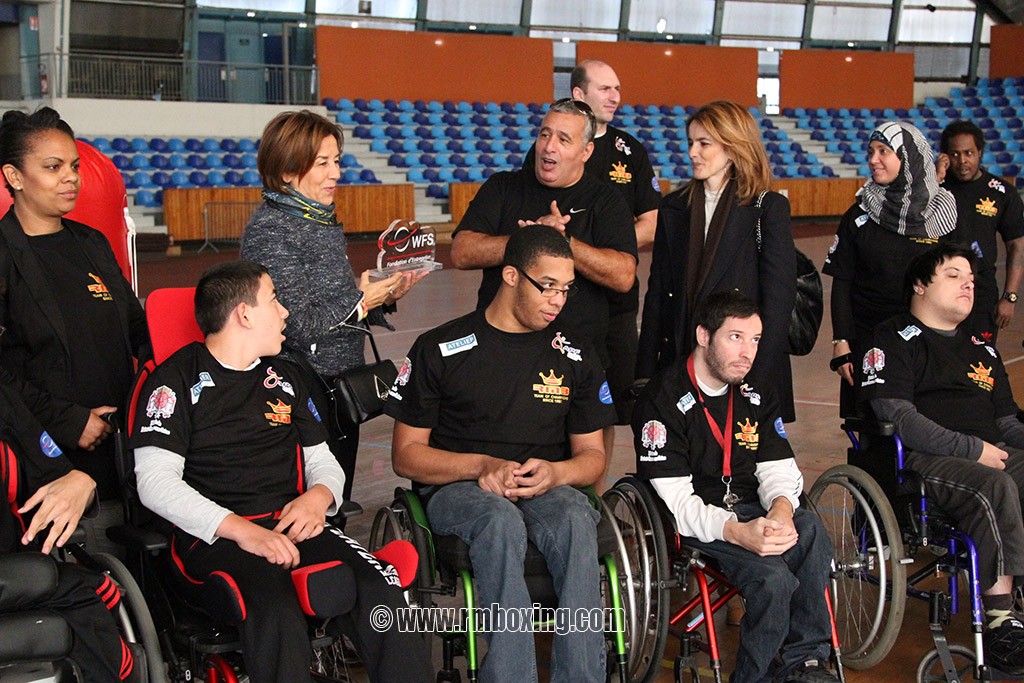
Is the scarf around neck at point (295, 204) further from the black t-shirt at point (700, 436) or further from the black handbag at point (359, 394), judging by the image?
the black t-shirt at point (700, 436)

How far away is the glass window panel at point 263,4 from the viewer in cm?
1866

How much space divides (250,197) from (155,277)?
145 inches

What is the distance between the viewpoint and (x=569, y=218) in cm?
344

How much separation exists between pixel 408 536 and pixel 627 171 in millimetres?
1839

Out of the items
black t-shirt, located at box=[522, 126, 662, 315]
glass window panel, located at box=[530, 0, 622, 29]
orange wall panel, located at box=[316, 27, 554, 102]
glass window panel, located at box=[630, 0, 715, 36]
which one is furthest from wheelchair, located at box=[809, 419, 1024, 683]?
glass window panel, located at box=[630, 0, 715, 36]

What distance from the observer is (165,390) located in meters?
2.63

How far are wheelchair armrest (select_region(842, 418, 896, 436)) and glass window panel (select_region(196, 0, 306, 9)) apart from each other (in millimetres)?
17232

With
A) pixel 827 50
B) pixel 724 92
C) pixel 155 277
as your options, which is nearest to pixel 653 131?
pixel 724 92

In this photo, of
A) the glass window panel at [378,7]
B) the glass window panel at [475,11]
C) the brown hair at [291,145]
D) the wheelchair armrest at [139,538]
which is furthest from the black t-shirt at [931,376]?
the glass window panel at [475,11]

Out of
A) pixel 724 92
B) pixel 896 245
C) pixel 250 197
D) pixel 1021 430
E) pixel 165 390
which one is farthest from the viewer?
pixel 724 92

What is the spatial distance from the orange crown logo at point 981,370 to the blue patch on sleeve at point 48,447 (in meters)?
2.67

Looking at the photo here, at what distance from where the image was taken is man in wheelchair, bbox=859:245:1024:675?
3.14 m

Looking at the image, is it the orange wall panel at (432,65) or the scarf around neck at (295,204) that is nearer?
the scarf around neck at (295,204)

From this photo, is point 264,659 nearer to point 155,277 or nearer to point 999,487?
point 999,487
